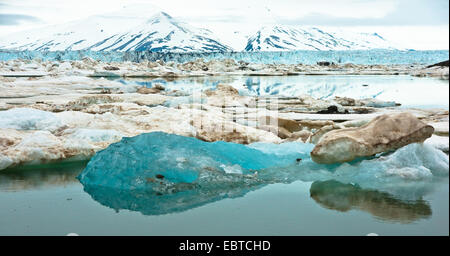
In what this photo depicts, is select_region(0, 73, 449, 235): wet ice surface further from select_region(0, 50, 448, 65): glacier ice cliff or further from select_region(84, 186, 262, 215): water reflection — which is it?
select_region(0, 50, 448, 65): glacier ice cliff

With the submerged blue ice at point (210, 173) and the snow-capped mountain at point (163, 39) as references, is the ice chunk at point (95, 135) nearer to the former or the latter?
the submerged blue ice at point (210, 173)

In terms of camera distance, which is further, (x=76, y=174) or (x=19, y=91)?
(x=19, y=91)

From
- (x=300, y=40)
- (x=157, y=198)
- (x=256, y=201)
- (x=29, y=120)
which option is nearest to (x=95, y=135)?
(x=29, y=120)

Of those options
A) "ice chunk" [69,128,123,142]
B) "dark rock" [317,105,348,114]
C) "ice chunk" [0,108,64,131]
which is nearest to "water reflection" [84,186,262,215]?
"ice chunk" [69,128,123,142]

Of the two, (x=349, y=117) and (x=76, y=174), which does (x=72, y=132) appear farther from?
(x=349, y=117)

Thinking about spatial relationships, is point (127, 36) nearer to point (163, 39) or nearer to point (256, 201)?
point (163, 39)

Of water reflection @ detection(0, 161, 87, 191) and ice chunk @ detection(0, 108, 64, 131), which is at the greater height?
ice chunk @ detection(0, 108, 64, 131)
